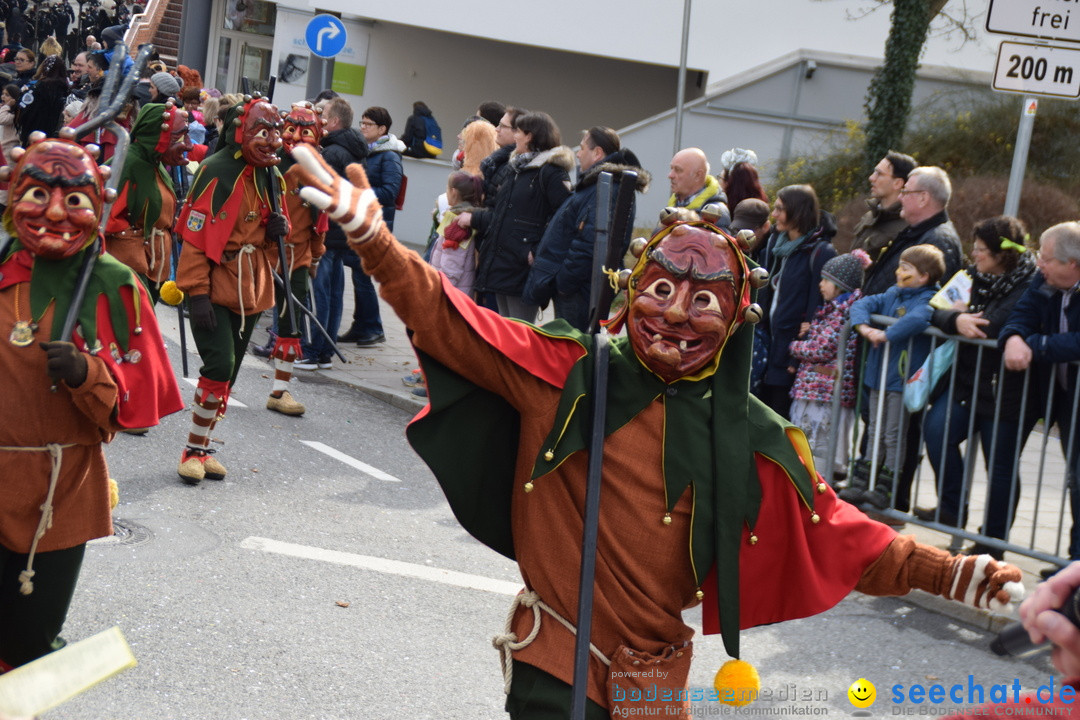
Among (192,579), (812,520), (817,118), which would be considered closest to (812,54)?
(817,118)

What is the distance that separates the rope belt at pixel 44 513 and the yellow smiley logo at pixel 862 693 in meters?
3.09

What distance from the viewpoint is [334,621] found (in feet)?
17.5

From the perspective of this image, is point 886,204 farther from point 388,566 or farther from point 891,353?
point 388,566

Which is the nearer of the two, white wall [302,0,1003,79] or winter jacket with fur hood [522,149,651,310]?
winter jacket with fur hood [522,149,651,310]

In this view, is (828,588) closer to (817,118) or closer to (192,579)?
(192,579)

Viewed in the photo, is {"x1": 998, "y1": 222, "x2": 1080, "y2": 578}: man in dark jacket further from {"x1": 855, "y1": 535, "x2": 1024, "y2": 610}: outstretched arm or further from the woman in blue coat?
{"x1": 855, "y1": 535, "x2": 1024, "y2": 610}: outstretched arm

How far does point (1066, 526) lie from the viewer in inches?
300

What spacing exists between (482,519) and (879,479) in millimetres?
4023

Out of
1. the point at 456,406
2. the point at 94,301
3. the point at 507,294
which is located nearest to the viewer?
the point at 456,406

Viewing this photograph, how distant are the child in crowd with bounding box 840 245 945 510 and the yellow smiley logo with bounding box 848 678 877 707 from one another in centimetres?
180

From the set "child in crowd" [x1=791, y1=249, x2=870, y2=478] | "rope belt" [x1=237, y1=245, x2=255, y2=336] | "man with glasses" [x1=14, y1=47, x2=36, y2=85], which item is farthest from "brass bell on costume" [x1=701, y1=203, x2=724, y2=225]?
"man with glasses" [x1=14, y1=47, x2=36, y2=85]

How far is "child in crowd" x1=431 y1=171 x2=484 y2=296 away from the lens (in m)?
9.89

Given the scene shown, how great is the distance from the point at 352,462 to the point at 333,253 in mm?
3335

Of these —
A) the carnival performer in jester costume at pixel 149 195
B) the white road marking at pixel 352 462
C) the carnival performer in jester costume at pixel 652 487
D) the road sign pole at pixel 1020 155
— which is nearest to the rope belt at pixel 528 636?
the carnival performer in jester costume at pixel 652 487
